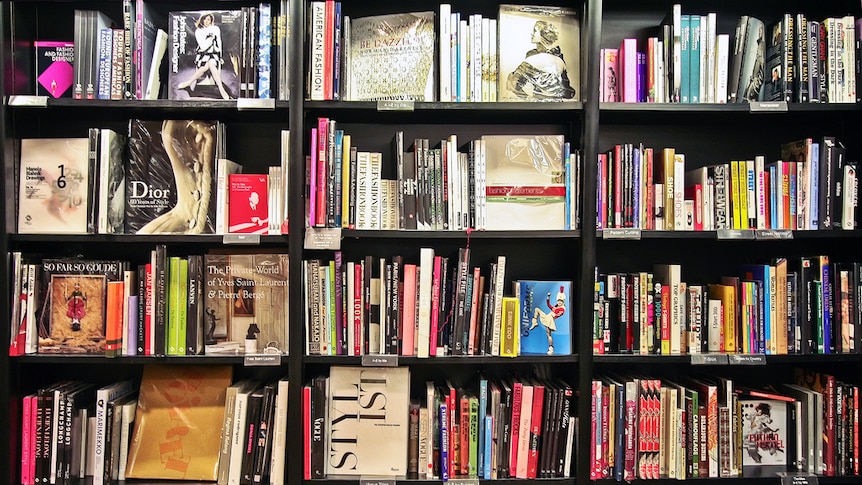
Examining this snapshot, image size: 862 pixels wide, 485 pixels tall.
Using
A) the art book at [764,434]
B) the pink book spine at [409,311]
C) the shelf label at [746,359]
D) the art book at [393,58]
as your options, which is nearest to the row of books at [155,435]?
the pink book spine at [409,311]

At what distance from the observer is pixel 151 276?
180cm

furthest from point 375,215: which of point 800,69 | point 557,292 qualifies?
point 800,69

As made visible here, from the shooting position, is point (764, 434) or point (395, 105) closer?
point (395, 105)

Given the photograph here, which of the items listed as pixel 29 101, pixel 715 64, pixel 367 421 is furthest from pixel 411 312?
pixel 29 101

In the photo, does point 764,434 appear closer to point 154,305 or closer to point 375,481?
Answer: point 375,481

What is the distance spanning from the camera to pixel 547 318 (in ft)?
6.02

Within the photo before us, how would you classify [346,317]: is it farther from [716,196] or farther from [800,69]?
[800,69]

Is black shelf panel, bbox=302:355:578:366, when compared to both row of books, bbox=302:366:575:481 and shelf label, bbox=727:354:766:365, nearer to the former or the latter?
row of books, bbox=302:366:575:481

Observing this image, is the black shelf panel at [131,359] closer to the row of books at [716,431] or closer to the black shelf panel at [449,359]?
the black shelf panel at [449,359]

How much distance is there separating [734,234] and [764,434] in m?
0.74

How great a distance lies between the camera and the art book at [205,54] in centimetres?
182

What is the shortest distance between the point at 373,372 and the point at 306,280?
0.40m

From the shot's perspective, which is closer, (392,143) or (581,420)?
(581,420)

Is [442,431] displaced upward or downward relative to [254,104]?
downward
